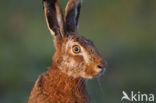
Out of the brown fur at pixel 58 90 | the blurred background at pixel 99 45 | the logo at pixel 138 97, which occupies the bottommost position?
the brown fur at pixel 58 90

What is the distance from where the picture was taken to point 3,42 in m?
11.6

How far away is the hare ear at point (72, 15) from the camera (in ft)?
21.2

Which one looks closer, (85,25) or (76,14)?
(76,14)

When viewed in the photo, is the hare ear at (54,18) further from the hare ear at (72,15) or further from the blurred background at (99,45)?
the blurred background at (99,45)

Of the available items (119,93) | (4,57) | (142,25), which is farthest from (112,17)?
(119,93)

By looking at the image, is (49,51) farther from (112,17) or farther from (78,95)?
(78,95)

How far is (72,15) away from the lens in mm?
6508

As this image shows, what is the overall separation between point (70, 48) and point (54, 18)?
1.25ft

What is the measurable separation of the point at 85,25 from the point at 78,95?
23.0 feet

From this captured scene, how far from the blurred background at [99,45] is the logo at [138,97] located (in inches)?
3.9

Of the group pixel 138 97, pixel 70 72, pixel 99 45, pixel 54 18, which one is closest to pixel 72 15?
pixel 54 18

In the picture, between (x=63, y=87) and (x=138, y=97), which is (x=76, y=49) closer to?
(x=63, y=87)

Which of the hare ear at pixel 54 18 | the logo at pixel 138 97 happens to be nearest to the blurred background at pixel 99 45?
the logo at pixel 138 97

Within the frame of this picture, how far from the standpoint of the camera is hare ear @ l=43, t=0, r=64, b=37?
6270mm
